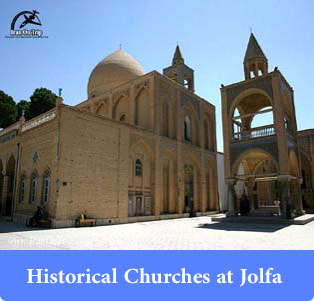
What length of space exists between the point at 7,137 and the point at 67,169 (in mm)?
10015

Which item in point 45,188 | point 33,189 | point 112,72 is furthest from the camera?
point 112,72

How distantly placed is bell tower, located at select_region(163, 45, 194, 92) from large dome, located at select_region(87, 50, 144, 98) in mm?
3115

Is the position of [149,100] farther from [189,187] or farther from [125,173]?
[189,187]

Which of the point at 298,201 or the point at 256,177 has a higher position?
the point at 256,177

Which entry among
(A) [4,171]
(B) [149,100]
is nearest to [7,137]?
(A) [4,171]

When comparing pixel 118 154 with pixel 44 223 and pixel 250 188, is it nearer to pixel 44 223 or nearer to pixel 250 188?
pixel 44 223

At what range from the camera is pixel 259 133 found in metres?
16.9

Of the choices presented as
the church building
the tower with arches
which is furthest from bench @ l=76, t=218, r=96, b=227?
the tower with arches

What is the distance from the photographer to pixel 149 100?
→ 72.8 feet

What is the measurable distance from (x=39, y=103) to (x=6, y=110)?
144 inches

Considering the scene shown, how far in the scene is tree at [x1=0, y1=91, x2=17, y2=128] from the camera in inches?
1227

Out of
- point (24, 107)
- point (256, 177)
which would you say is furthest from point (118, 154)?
point (24, 107)

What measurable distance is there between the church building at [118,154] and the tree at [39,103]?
7.80 metres

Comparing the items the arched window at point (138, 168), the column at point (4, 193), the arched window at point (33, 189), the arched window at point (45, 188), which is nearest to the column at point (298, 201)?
the arched window at point (138, 168)
